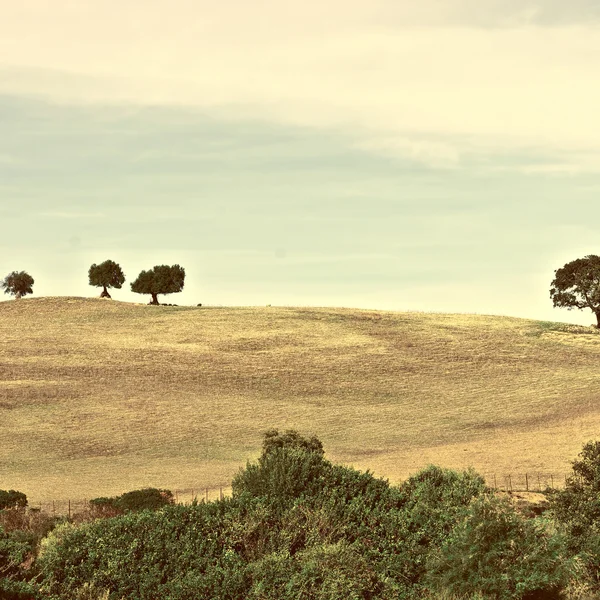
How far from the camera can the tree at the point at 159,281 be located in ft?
506

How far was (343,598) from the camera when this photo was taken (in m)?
22.2

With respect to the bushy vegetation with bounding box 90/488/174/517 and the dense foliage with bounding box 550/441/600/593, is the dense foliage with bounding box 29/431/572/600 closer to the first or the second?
the dense foliage with bounding box 550/441/600/593

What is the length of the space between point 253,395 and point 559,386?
99.1 ft

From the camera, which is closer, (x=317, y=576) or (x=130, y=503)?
(x=317, y=576)

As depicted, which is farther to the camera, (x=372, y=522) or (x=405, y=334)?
(x=405, y=334)

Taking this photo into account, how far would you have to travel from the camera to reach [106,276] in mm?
158625

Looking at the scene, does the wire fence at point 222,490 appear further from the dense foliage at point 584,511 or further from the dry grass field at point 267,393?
the dense foliage at point 584,511

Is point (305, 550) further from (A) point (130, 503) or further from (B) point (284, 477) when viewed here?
(A) point (130, 503)

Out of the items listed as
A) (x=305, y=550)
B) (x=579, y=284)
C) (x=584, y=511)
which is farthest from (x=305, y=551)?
(x=579, y=284)

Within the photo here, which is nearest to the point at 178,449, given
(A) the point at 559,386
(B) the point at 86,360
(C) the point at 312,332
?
(B) the point at 86,360

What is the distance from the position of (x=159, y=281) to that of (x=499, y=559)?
13448 centimetres

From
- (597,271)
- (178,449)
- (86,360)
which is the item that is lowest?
(178,449)

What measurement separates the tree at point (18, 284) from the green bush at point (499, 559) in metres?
150

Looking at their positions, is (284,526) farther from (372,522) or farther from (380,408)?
(380,408)
